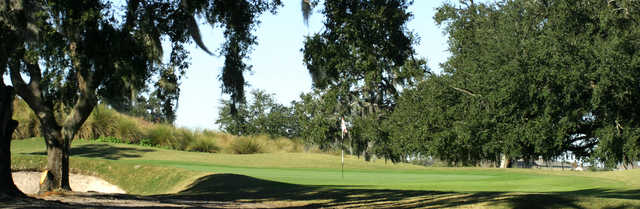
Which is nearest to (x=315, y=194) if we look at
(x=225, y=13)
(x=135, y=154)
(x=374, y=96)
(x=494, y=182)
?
(x=225, y=13)

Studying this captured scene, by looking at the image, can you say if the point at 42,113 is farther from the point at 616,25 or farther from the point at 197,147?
the point at 197,147

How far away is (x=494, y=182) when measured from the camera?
22047mm

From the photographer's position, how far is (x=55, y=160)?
16.5 metres

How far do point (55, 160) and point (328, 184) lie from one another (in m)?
8.15

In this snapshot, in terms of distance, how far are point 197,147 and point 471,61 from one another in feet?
78.4

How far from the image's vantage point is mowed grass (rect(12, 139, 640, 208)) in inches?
524

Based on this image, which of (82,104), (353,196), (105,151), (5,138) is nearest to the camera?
(5,138)

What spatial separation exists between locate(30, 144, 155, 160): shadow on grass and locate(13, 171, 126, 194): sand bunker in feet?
29.2

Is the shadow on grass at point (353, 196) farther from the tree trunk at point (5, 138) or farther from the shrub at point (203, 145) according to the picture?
the shrub at point (203, 145)

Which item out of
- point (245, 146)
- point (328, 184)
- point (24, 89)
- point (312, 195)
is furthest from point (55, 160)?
point (245, 146)

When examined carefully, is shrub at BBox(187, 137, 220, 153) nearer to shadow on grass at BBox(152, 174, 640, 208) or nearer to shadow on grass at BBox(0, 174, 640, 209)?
shadow on grass at BBox(152, 174, 640, 208)

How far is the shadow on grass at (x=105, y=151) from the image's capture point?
33188 mm

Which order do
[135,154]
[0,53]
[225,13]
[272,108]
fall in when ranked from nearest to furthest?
[0,53], [225,13], [135,154], [272,108]

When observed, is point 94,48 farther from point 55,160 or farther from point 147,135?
point 147,135
